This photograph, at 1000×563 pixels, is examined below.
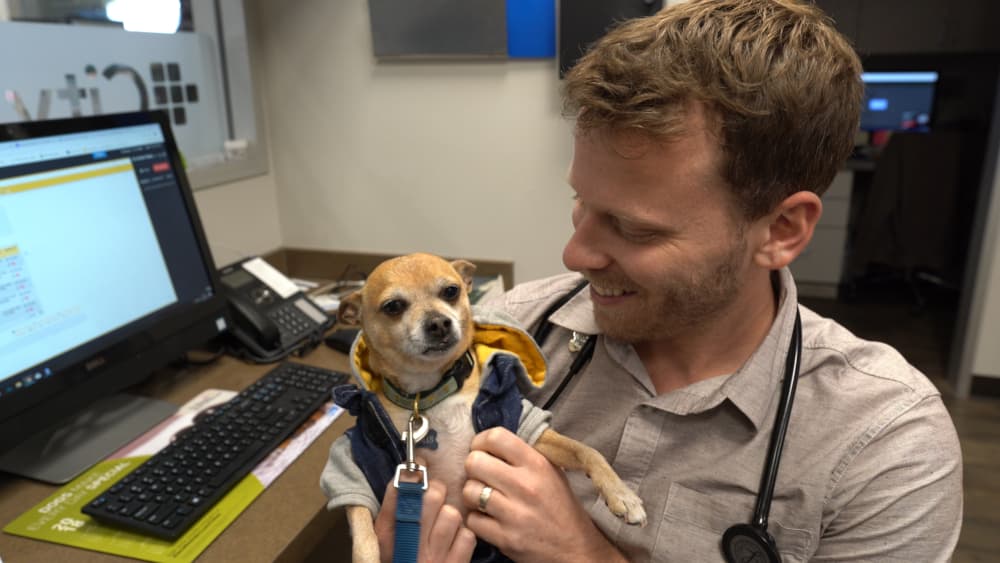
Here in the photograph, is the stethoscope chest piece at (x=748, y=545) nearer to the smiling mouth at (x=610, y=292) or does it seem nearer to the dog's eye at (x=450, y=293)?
the smiling mouth at (x=610, y=292)

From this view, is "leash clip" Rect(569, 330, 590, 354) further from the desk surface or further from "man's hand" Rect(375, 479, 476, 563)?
the desk surface

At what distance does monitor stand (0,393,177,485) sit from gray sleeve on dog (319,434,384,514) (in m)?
0.52

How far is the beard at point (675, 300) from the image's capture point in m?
0.89

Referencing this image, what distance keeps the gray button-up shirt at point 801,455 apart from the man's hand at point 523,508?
7 cm

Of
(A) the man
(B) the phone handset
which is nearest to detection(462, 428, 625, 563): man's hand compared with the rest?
(A) the man

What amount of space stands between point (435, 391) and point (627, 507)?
1.06 feet

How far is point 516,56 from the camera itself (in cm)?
207

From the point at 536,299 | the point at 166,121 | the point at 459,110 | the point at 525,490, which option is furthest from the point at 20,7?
the point at 525,490

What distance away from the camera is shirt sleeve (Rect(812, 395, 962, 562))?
0.83m

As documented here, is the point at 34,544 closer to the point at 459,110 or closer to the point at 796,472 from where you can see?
the point at 796,472

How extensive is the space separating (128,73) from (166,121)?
1.62 feet

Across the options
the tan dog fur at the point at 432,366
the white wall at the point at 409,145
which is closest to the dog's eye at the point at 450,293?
the tan dog fur at the point at 432,366

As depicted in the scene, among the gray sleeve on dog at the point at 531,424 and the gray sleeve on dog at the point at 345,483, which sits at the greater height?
the gray sleeve on dog at the point at 531,424

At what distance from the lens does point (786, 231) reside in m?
0.95
